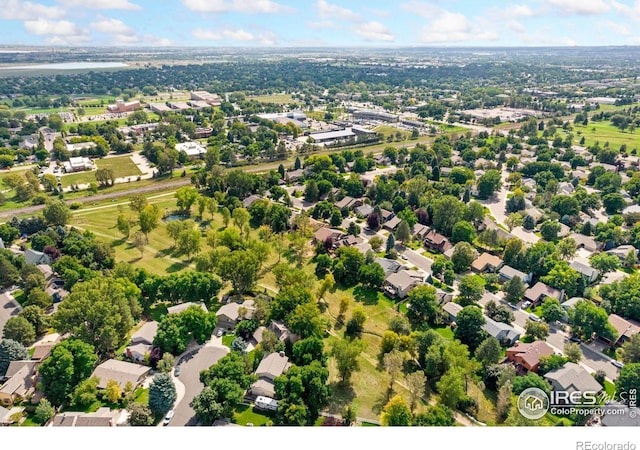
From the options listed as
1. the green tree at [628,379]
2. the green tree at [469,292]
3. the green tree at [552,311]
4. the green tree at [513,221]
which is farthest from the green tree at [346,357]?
the green tree at [513,221]

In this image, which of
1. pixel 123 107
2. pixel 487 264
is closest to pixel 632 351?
pixel 487 264

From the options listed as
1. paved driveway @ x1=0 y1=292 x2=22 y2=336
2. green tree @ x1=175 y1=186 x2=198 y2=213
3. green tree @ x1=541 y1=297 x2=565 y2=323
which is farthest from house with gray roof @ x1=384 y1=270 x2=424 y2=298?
paved driveway @ x1=0 y1=292 x2=22 y2=336

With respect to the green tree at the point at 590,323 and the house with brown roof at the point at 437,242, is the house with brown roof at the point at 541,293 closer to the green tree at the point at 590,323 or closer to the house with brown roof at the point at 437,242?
the green tree at the point at 590,323

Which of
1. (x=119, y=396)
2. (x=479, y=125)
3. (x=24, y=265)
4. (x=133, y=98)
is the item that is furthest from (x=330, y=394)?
(x=133, y=98)

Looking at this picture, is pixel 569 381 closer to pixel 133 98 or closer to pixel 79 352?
pixel 79 352

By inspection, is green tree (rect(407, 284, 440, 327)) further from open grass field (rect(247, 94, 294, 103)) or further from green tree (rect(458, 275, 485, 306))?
open grass field (rect(247, 94, 294, 103))
